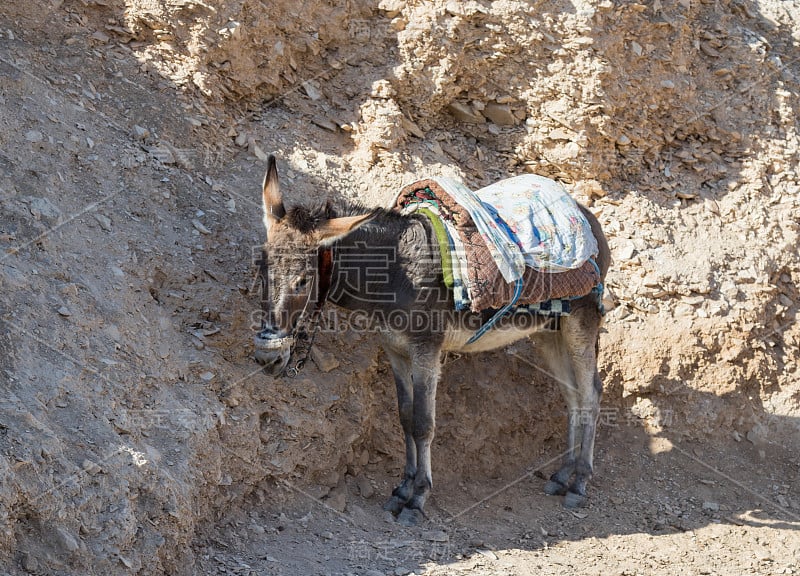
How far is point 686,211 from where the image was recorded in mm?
7539

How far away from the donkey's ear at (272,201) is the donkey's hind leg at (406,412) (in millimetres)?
1212

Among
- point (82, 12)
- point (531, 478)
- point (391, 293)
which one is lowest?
point (531, 478)

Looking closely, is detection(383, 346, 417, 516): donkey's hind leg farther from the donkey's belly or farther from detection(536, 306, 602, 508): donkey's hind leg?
detection(536, 306, 602, 508): donkey's hind leg

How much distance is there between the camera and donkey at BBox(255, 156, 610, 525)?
463cm

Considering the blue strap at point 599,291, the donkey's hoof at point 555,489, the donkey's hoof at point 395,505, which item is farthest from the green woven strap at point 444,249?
the donkey's hoof at point 555,489

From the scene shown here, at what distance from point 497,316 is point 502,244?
48 centimetres

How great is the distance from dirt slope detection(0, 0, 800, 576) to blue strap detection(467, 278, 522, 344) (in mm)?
934

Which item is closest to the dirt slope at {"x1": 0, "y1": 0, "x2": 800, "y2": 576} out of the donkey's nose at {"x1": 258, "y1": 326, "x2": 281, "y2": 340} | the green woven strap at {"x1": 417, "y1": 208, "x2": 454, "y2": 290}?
the donkey's nose at {"x1": 258, "y1": 326, "x2": 281, "y2": 340}

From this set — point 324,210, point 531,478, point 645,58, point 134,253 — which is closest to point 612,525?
point 531,478

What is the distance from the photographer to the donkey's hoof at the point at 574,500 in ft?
19.6

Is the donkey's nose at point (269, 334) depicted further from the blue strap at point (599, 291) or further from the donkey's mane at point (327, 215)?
the blue strap at point (599, 291)

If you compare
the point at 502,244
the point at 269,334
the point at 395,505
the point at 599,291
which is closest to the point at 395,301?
the point at 502,244

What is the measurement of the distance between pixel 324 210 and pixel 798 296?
4831 millimetres

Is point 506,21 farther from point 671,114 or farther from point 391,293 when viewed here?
point 391,293
